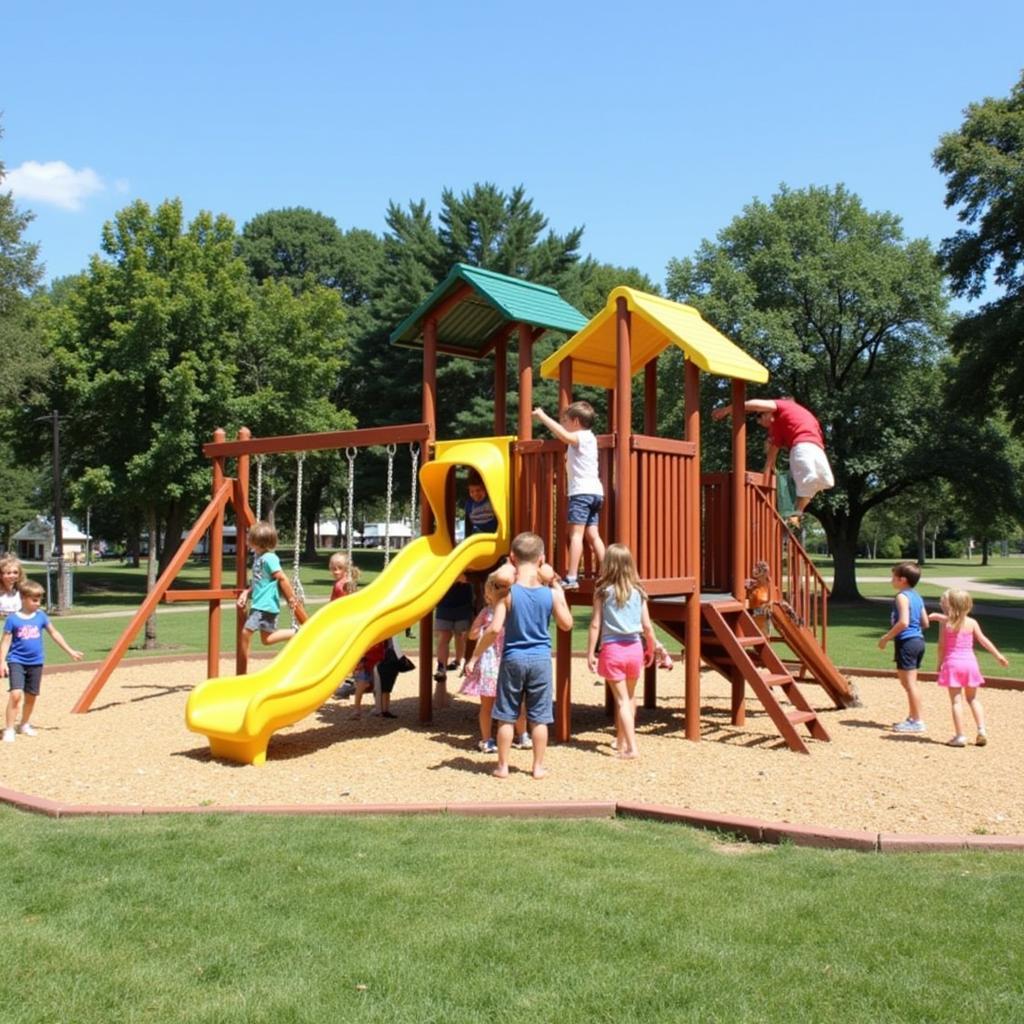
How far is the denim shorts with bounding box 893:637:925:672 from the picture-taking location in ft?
33.0

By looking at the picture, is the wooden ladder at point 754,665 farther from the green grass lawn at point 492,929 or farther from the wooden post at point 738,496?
the green grass lawn at point 492,929

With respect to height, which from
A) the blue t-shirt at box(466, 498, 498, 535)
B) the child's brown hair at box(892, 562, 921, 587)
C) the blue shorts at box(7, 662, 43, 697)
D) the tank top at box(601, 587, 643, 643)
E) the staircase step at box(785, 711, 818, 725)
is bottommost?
the staircase step at box(785, 711, 818, 725)

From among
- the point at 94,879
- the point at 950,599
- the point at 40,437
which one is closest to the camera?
the point at 94,879

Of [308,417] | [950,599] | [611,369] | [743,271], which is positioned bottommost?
[950,599]

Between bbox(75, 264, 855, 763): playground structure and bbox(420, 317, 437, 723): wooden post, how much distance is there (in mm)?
24

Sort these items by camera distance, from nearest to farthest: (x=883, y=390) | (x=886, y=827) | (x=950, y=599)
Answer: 1. (x=886, y=827)
2. (x=950, y=599)
3. (x=883, y=390)

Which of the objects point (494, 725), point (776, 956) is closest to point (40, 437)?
point (494, 725)

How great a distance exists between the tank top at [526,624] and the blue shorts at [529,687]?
0.07 meters

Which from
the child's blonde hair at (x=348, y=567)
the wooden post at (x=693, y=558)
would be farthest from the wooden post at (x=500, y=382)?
the wooden post at (x=693, y=558)

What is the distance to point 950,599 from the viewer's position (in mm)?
9398

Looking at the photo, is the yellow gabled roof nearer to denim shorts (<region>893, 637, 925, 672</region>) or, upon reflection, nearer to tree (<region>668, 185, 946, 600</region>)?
denim shorts (<region>893, 637, 925, 672</region>)

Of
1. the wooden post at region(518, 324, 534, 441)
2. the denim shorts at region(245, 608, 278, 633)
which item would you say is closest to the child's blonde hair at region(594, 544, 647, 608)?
the wooden post at region(518, 324, 534, 441)

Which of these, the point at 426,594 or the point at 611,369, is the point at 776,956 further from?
the point at 611,369

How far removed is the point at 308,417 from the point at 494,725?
2914 cm
